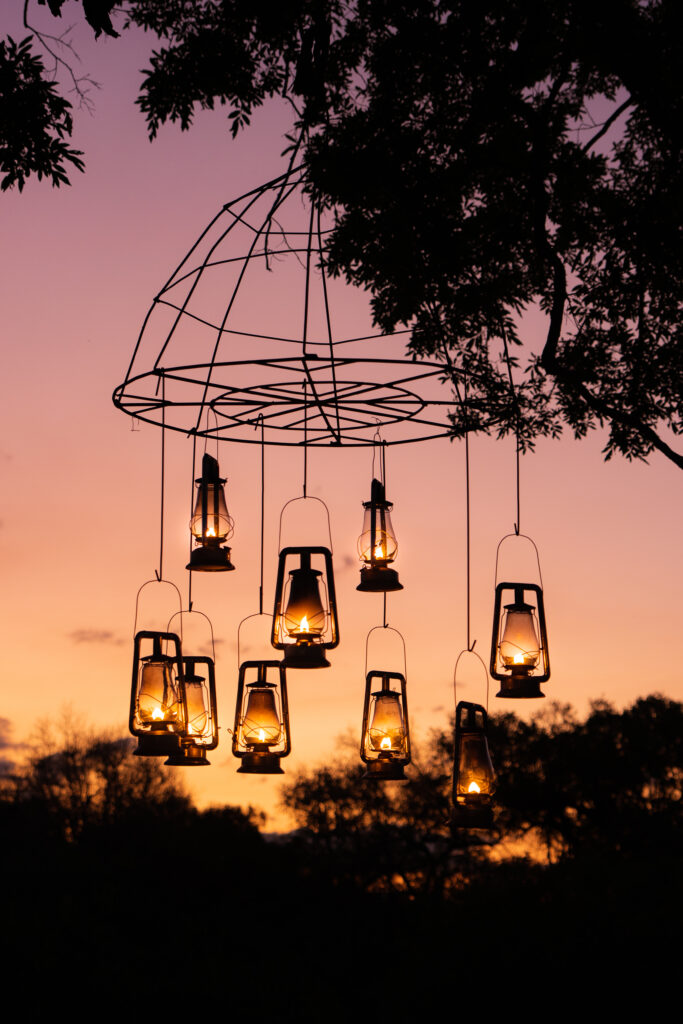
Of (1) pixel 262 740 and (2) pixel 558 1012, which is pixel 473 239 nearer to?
(1) pixel 262 740

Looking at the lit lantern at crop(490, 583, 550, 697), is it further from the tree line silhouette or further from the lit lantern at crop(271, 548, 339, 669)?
the tree line silhouette

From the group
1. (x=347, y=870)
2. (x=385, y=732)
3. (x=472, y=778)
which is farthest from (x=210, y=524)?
(x=347, y=870)

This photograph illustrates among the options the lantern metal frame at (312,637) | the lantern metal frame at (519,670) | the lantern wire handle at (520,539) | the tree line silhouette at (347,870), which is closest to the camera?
the lantern metal frame at (312,637)

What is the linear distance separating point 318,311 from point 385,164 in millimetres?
1635

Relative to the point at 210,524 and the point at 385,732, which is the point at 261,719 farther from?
the point at 210,524

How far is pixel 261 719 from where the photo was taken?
4.10 metres

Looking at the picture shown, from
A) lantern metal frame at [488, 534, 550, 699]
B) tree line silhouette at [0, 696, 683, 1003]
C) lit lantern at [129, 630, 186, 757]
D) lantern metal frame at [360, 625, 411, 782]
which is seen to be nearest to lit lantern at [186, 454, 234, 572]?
lit lantern at [129, 630, 186, 757]

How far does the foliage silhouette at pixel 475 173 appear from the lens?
19.1ft

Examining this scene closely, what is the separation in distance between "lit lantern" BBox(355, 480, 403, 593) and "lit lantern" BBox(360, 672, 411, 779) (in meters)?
0.38

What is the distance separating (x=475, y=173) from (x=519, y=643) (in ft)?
10.6

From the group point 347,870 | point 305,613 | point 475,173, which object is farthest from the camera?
point 347,870

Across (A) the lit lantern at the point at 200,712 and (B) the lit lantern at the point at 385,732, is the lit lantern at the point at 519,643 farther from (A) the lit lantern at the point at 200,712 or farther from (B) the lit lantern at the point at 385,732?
(A) the lit lantern at the point at 200,712

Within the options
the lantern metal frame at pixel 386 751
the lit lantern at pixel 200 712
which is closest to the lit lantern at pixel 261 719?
the lit lantern at pixel 200 712

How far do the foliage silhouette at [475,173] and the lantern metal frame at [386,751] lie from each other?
1.91 m
